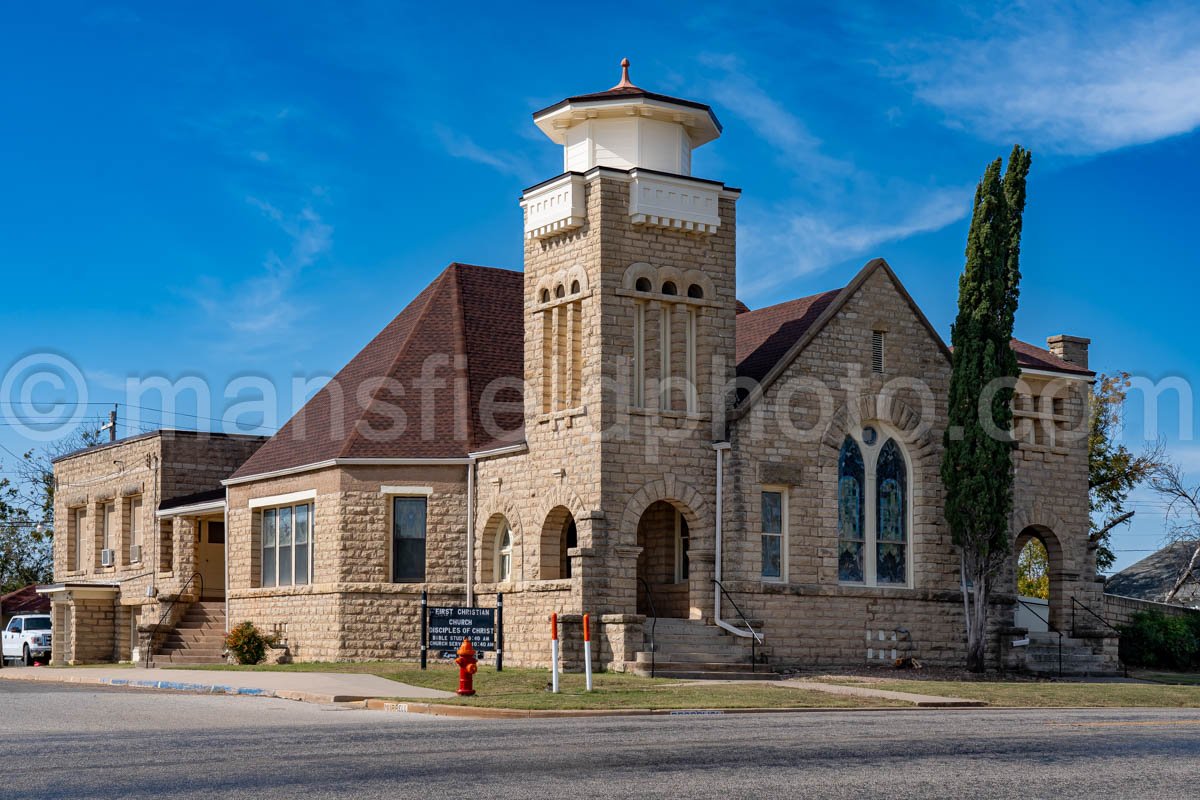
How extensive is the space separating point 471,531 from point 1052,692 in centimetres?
1305

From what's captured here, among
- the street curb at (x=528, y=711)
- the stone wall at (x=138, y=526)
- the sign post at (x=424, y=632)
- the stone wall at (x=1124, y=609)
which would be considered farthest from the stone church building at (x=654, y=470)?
the street curb at (x=528, y=711)

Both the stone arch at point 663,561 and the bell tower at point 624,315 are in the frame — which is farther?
the stone arch at point 663,561

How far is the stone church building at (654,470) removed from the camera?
97.3 ft

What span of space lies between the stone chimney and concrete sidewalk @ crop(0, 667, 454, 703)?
68.4ft

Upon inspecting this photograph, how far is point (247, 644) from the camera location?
33.7m

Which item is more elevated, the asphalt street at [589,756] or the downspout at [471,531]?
the downspout at [471,531]

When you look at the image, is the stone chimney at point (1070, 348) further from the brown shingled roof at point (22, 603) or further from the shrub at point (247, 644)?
the brown shingled roof at point (22, 603)

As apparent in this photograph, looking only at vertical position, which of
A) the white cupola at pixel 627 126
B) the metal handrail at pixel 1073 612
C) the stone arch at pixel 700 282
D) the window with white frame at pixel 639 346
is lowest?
the metal handrail at pixel 1073 612

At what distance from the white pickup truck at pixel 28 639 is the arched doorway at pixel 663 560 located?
22202mm

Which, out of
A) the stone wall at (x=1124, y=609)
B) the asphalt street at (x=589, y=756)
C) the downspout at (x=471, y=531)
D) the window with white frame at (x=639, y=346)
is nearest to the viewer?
the asphalt street at (x=589, y=756)

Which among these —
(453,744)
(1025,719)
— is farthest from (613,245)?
(453,744)

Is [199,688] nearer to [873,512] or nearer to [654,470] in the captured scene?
[654,470]

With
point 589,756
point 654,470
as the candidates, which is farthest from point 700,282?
point 589,756

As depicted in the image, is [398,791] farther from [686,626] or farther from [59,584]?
[59,584]
